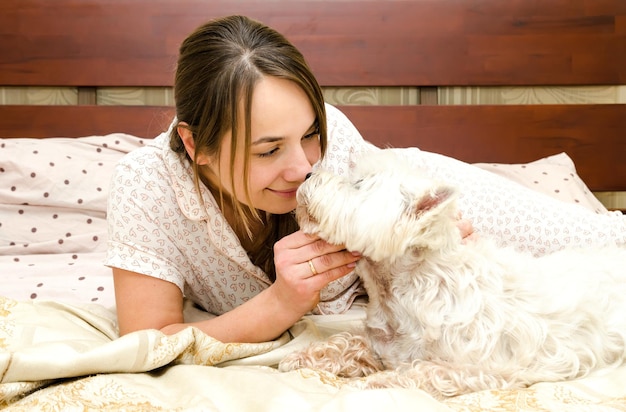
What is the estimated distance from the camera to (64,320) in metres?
1.62

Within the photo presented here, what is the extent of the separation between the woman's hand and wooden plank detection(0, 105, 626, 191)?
1.88 metres

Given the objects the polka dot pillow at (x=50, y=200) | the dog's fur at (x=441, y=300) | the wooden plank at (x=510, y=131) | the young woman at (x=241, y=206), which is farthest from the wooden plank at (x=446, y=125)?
the dog's fur at (x=441, y=300)

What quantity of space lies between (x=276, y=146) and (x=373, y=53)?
1.98 meters

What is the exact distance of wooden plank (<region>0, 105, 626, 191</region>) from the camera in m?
3.32

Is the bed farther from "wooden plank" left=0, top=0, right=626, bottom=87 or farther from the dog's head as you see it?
the dog's head

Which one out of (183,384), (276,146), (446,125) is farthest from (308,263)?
(446,125)

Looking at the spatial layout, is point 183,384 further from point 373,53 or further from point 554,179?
point 373,53

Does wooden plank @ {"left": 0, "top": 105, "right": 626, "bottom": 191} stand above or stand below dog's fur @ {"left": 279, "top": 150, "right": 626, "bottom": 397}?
above

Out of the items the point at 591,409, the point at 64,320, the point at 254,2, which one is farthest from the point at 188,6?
the point at 591,409

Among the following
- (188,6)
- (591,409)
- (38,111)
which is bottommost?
(591,409)

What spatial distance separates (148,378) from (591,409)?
88 centimetres

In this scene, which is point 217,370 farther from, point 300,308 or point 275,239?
point 275,239

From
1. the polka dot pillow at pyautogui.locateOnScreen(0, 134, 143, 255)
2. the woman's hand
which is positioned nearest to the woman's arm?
the woman's hand

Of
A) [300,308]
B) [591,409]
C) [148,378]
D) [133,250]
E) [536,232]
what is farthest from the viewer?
[536,232]
